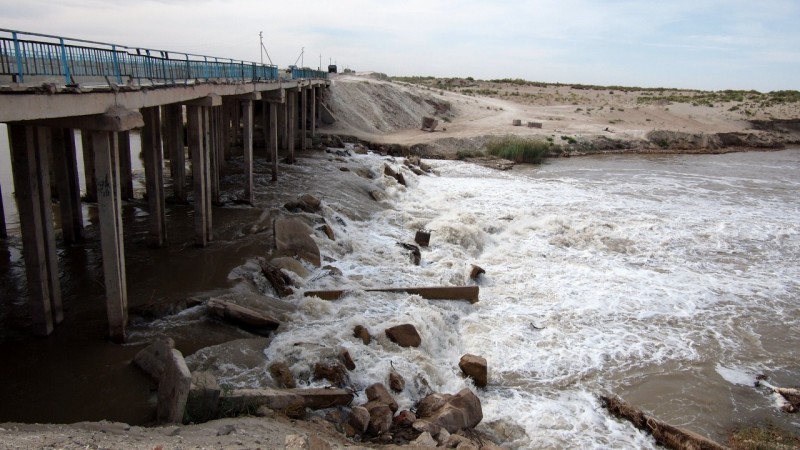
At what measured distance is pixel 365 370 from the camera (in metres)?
10.1

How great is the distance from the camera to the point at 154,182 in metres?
14.6

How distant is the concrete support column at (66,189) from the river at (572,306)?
2714 mm

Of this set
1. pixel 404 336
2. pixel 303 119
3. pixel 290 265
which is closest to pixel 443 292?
pixel 404 336

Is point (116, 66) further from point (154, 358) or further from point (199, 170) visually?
point (154, 358)

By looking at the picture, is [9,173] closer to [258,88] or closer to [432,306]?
[258,88]

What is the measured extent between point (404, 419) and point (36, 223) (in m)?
6.97

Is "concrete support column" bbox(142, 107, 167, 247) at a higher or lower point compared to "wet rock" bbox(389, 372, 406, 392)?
higher

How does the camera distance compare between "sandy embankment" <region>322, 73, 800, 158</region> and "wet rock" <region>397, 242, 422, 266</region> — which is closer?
"wet rock" <region>397, 242, 422, 266</region>

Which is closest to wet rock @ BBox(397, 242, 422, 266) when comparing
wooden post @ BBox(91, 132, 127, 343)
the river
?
the river

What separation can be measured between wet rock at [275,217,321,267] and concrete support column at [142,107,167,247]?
118 inches

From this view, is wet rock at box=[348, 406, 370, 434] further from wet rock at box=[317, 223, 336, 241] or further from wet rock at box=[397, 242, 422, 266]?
wet rock at box=[317, 223, 336, 241]

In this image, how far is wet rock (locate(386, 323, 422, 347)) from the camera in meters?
11.2

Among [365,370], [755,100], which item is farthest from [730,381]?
[755,100]

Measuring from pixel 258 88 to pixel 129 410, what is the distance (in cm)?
1513
